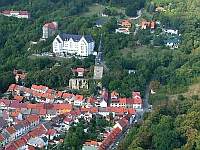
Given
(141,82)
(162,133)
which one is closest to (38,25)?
(141,82)

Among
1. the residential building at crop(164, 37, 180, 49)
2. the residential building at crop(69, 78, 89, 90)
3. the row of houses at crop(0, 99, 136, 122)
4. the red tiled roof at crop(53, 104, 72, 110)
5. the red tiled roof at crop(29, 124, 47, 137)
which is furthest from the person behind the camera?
the residential building at crop(164, 37, 180, 49)

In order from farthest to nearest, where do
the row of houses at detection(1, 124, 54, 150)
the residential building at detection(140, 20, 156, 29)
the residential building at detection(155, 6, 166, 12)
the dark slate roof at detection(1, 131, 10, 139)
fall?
the residential building at detection(155, 6, 166, 12), the residential building at detection(140, 20, 156, 29), the dark slate roof at detection(1, 131, 10, 139), the row of houses at detection(1, 124, 54, 150)

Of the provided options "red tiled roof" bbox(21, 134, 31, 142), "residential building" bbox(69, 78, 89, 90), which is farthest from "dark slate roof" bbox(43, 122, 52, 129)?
"residential building" bbox(69, 78, 89, 90)

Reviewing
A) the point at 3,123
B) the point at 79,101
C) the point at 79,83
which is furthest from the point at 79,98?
the point at 3,123

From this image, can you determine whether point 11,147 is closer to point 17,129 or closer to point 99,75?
point 17,129

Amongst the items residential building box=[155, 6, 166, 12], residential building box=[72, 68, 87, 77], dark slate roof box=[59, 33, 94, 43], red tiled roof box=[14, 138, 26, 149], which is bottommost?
red tiled roof box=[14, 138, 26, 149]

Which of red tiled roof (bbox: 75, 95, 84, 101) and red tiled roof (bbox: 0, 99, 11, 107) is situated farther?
red tiled roof (bbox: 75, 95, 84, 101)

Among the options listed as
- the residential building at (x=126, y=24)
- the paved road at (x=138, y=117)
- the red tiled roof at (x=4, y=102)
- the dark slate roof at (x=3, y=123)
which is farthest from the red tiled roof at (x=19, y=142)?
the residential building at (x=126, y=24)

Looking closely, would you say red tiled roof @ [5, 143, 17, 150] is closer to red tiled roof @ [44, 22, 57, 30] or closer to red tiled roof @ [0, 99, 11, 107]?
red tiled roof @ [0, 99, 11, 107]
